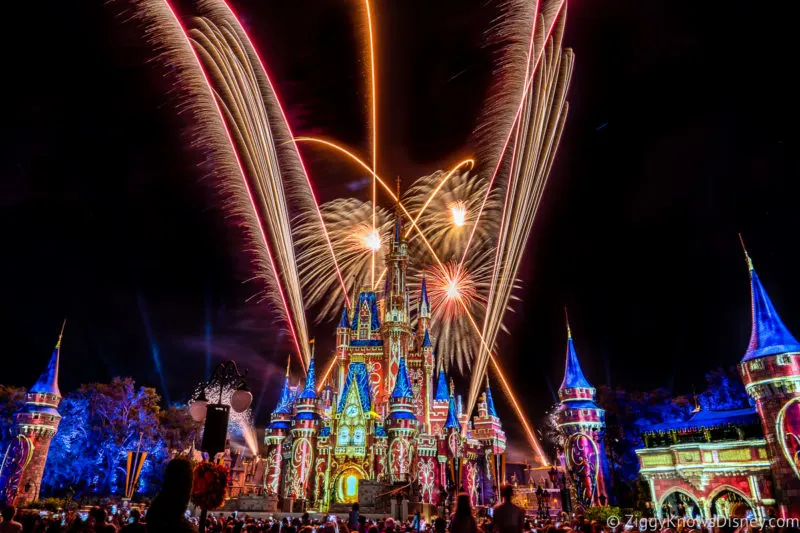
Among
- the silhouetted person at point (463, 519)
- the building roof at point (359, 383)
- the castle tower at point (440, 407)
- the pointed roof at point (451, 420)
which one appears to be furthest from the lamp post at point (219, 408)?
the castle tower at point (440, 407)

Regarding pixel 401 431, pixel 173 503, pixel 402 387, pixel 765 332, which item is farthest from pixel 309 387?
pixel 173 503

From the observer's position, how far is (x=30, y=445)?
3572 cm

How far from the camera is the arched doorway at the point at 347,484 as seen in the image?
1583 inches

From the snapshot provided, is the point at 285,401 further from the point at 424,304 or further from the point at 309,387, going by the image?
the point at 424,304

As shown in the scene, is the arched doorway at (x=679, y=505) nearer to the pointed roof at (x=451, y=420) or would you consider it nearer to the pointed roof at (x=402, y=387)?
the pointed roof at (x=402, y=387)

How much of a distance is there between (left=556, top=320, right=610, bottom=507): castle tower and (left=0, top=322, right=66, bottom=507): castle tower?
36.7 m

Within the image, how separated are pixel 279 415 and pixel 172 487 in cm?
4572

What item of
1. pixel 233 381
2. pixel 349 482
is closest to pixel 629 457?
pixel 349 482

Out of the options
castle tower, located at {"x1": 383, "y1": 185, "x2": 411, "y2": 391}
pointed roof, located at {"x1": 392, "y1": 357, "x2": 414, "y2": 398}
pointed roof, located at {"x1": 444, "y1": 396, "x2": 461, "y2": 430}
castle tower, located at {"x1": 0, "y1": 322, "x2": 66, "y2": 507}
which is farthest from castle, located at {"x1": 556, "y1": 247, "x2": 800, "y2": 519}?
castle tower, located at {"x1": 0, "y1": 322, "x2": 66, "y2": 507}

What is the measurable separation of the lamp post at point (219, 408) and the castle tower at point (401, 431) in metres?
29.0

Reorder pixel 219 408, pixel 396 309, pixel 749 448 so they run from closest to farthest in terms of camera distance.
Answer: pixel 219 408 < pixel 749 448 < pixel 396 309

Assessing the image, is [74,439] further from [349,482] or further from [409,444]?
[409,444]

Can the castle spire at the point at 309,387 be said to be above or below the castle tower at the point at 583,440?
above

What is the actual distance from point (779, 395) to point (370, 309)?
1567 inches
